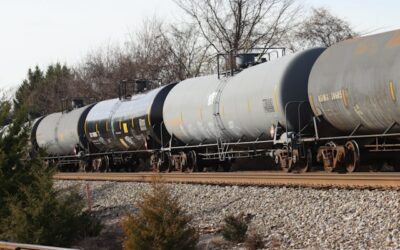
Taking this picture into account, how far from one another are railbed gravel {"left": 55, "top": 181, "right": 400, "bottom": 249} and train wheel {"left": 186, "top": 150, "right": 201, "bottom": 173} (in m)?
6.31

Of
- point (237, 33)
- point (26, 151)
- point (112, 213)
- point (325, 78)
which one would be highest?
point (237, 33)

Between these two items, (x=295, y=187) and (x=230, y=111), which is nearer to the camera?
(x=295, y=187)

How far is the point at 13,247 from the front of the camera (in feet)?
32.5

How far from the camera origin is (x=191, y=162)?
915 inches

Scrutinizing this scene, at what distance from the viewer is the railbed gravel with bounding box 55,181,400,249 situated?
32.2ft

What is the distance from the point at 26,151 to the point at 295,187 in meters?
8.03

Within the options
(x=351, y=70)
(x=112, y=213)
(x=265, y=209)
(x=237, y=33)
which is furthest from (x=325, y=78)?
(x=237, y=33)

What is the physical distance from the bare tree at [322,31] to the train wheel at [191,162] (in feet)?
88.2

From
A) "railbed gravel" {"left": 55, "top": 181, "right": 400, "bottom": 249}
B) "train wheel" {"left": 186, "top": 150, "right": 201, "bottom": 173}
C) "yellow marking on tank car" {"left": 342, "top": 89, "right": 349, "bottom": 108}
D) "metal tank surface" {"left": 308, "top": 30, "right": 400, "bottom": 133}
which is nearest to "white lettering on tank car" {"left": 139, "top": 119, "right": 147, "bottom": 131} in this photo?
"train wheel" {"left": 186, "top": 150, "right": 201, "bottom": 173}

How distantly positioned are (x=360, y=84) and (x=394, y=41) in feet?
4.26

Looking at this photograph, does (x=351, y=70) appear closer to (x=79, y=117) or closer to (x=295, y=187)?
(x=295, y=187)

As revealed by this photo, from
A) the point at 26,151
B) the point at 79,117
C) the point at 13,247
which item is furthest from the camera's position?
the point at 79,117

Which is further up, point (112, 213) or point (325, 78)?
point (325, 78)

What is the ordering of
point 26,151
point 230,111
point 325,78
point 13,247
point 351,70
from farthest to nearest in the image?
point 230,111 < point 26,151 < point 325,78 < point 351,70 < point 13,247
